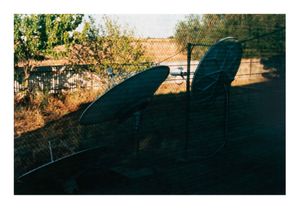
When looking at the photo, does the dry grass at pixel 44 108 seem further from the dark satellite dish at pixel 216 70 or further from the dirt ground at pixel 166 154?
the dark satellite dish at pixel 216 70

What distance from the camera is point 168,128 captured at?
820 cm

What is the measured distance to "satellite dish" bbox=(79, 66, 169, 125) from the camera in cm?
476

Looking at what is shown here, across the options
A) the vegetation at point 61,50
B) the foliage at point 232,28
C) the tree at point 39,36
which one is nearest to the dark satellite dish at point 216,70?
the foliage at point 232,28

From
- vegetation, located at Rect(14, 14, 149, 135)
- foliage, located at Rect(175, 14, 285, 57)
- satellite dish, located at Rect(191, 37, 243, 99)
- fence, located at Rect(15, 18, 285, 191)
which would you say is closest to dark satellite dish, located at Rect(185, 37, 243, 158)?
satellite dish, located at Rect(191, 37, 243, 99)

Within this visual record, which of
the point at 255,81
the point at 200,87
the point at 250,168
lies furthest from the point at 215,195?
the point at 255,81

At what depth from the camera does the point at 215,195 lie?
16.5ft

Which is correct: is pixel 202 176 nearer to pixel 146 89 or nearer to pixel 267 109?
pixel 146 89

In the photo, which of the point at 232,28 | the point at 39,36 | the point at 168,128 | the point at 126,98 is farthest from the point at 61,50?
the point at 126,98

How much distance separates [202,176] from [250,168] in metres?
0.85

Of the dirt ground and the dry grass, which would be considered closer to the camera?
the dirt ground

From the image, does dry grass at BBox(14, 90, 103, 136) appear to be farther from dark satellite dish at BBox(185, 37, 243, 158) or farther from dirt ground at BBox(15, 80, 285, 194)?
dark satellite dish at BBox(185, 37, 243, 158)

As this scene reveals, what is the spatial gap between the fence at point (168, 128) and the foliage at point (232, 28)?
0.96 ft

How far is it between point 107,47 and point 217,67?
12.7ft

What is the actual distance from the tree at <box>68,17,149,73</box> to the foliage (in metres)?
1.11
